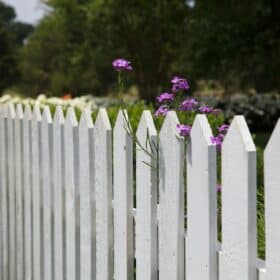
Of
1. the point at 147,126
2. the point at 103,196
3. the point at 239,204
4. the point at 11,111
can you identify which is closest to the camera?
the point at 239,204

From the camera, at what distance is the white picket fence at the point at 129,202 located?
1610mm

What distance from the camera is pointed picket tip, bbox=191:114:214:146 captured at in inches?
69.5

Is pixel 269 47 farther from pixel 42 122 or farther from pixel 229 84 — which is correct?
pixel 229 84

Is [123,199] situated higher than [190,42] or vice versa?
[190,42]

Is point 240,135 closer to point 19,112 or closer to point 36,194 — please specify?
point 36,194

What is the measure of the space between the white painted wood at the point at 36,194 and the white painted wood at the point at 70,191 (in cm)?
41

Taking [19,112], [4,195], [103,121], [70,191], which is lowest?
[4,195]

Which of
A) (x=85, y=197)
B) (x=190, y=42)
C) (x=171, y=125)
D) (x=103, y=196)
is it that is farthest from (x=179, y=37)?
(x=171, y=125)

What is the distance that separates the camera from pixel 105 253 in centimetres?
243

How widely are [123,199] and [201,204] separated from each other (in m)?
0.55

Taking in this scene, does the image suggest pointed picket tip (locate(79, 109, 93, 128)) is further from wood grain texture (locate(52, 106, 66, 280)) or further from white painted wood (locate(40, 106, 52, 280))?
white painted wood (locate(40, 106, 52, 280))

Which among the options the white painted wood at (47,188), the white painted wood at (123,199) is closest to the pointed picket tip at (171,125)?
the white painted wood at (123,199)

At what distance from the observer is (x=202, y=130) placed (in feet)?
5.85

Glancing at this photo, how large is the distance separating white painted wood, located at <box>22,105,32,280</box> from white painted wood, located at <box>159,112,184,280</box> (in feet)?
4.98
